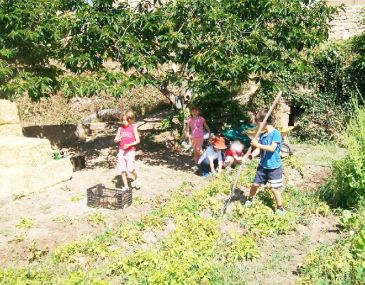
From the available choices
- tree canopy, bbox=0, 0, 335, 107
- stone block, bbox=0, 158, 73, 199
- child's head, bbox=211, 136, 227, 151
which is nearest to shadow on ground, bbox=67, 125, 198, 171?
child's head, bbox=211, 136, 227, 151

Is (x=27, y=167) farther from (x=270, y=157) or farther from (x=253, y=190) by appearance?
(x=270, y=157)

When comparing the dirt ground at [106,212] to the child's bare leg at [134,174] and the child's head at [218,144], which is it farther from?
the child's head at [218,144]

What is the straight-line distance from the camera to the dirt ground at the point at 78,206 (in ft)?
19.5

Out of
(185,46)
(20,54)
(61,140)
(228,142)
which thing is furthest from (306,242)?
(61,140)

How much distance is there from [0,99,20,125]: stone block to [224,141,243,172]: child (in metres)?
5.51

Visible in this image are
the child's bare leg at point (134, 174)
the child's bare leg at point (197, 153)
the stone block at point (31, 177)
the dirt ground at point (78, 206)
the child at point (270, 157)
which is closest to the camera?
the dirt ground at point (78, 206)

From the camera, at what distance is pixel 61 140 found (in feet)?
42.1

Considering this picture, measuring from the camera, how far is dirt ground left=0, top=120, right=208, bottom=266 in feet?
19.5

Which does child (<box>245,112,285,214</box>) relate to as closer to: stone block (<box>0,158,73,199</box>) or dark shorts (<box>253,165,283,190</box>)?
dark shorts (<box>253,165,283,190</box>)

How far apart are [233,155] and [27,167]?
178 inches

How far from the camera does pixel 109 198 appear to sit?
7270 mm

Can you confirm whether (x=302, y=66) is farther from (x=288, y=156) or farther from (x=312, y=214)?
(x=312, y=214)

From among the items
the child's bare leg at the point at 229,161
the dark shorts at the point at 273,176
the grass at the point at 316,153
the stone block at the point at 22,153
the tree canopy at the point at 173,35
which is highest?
the tree canopy at the point at 173,35

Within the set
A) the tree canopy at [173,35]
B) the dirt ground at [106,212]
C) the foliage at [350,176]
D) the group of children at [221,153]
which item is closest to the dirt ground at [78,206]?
the dirt ground at [106,212]
